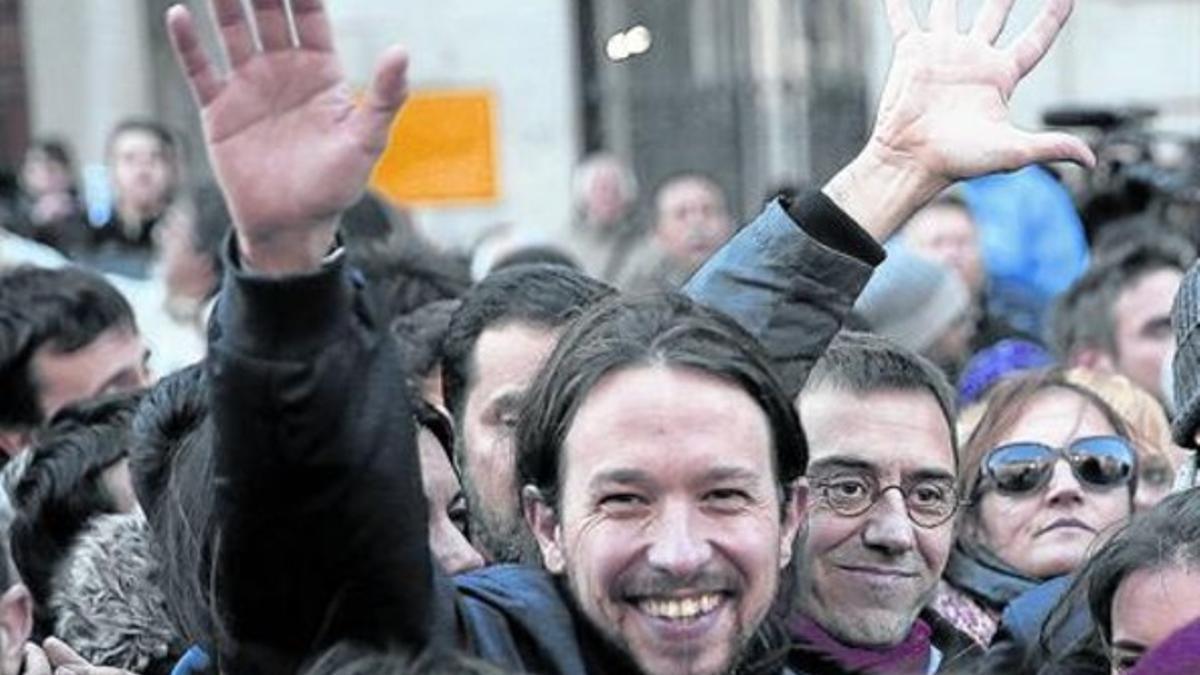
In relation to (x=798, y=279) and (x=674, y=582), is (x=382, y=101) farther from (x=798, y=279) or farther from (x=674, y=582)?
(x=798, y=279)

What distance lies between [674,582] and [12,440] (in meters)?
2.93

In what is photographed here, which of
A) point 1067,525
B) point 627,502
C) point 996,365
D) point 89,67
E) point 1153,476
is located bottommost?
point 89,67

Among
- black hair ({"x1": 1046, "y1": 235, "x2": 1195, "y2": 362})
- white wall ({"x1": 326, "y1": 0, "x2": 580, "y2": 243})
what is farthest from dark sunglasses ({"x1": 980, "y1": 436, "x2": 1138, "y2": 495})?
white wall ({"x1": 326, "y1": 0, "x2": 580, "y2": 243})

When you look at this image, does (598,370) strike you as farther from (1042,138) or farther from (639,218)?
(639,218)

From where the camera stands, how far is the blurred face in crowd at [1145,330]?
801 centimetres

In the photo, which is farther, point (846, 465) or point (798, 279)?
point (846, 465)

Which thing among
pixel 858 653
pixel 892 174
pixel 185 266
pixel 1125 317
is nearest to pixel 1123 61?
pixel 185 266

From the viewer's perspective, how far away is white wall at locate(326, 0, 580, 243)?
1566cm

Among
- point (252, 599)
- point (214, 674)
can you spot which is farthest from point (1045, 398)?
point (252, 599)

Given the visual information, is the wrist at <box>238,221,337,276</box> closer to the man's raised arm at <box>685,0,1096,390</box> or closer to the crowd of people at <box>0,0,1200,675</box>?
the crowd of people at <box>0,0,1200,675</box>

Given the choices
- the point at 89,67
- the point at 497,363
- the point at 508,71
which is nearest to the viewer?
the point at 497,363

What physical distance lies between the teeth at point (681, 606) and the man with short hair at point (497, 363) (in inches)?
34.8

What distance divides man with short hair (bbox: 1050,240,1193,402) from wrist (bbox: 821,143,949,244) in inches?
133

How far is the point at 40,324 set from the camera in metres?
6.48
